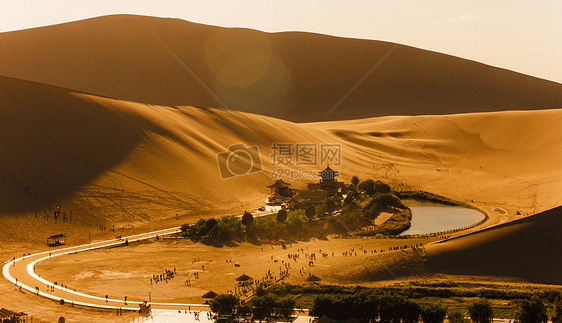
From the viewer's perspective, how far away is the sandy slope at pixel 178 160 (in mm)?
59469

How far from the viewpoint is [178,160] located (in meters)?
72.2

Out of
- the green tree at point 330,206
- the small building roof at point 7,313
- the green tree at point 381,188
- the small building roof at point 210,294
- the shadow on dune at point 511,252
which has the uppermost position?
the green tree at point 381,188

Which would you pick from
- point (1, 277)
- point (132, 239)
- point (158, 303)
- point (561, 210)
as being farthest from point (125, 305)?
point (561, 210)

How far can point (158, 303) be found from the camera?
117ft

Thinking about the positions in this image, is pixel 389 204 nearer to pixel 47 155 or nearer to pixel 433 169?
pixel 433 169

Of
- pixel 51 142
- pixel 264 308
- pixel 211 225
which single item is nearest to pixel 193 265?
pixel 211 225

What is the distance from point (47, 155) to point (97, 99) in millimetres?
18195

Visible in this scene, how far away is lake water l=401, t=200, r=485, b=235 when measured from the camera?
55469 millimetres

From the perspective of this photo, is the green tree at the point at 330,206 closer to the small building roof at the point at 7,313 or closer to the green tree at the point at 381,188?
the green tree at the point at 381,188

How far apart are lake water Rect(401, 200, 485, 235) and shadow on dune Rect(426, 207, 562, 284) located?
998cm

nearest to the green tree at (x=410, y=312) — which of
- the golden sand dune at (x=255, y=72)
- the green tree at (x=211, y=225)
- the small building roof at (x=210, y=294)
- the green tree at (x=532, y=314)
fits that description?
the green tree at (x=532, y=314)

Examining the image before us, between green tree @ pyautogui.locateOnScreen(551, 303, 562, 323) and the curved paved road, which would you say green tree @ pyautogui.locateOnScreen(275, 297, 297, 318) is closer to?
the curved paved road

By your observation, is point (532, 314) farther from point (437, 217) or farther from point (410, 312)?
point (437, 217)

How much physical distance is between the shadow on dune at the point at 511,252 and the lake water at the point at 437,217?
998 cm
